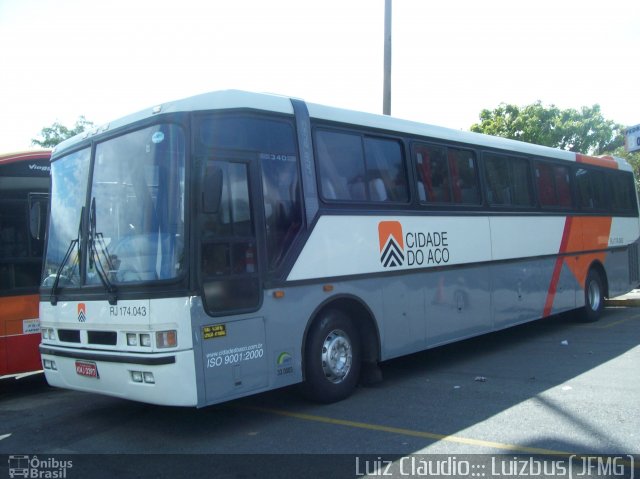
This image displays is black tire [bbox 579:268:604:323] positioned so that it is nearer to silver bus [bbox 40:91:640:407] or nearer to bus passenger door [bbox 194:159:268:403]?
silver bus [bbox 40:91:640:407]

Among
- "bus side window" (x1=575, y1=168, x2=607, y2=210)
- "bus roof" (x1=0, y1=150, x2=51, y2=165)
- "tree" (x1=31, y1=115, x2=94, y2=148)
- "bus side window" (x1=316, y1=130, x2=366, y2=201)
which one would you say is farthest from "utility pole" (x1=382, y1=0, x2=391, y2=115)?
"tree" (x1=31, y1=115, x2=94, y2=148)

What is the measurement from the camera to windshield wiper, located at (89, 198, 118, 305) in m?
5.87

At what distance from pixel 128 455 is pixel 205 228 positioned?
2147mm

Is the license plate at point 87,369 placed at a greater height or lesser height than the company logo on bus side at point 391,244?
lesser

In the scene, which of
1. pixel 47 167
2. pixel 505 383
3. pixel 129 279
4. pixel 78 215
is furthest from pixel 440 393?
pixel 47 167

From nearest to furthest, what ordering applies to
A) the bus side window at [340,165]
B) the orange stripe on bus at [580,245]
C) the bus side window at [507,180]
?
the bus side window at [340,165] → the bus side window at [507,180] → the orange stripe on bus at [580,245]

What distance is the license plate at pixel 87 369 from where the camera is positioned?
19.9ft

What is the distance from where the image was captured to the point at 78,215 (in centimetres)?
652

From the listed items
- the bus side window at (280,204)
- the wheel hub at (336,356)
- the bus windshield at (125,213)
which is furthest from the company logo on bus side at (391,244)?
the bus windshield at (125,213)

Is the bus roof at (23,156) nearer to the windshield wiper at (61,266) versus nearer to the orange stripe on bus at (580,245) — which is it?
the windshield wiper at (61,266)

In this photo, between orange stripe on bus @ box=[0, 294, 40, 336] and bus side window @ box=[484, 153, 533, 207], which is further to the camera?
bus side window @ box=[484, 153, 533, 207]

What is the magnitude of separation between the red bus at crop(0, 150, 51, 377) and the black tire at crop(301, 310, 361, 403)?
377 centimetres

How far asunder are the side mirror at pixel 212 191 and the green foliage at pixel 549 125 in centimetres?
2508

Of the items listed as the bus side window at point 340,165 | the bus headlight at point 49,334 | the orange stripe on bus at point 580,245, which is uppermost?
the bus side window at point 340,165
